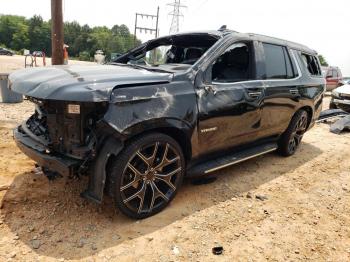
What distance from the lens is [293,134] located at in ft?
18.7

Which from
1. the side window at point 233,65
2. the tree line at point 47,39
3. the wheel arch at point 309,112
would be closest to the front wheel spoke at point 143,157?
the side window at point 233,65

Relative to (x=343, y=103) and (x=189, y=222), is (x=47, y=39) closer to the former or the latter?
(x=343, y=103)

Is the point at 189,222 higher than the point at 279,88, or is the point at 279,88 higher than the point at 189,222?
the point at 279,88

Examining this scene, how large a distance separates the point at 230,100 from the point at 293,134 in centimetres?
228

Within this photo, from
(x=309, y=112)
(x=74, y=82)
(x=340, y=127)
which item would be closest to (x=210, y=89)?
(x=74, y=82)

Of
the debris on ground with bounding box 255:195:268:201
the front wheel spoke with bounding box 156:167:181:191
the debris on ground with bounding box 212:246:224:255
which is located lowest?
the debris on ground with bounding box 212:246:224:255

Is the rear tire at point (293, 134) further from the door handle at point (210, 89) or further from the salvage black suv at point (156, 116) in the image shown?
the door handle at point (210, 89)

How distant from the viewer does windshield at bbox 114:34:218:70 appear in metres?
4.57

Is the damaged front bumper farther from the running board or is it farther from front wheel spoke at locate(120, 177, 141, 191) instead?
front wheel spoke at locate(120, 177, 141, 191)

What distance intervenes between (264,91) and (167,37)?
166 cm

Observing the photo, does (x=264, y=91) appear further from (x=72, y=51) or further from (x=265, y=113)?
(x=72, y=51)

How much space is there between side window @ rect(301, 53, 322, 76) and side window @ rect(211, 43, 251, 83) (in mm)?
1828

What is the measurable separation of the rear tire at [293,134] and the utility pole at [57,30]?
503cm

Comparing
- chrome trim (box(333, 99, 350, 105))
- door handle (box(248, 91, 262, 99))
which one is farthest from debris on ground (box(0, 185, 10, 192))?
chrome trim (box(333, 99, 350, 105))
